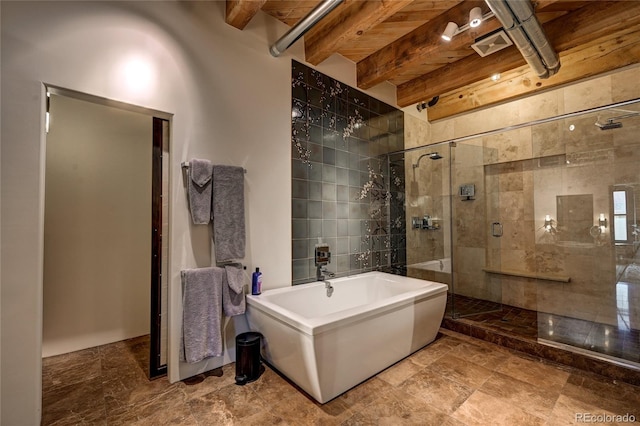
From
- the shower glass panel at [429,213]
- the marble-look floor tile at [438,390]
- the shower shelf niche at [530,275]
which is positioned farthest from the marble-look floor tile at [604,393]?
the shower glass panel at [429,213]

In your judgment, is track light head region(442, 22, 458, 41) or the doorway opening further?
track light head region(442, 22, 458, 41)

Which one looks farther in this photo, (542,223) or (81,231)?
(542,223)

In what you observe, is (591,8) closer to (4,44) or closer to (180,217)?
(180,217)

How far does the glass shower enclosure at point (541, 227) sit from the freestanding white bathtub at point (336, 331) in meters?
1.10

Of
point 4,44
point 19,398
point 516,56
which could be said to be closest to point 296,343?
point 19,398

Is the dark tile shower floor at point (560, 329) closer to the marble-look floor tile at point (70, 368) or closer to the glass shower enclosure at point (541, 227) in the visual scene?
the glass shower enclosure at point (541, 227)

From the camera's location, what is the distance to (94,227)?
2.66 metres

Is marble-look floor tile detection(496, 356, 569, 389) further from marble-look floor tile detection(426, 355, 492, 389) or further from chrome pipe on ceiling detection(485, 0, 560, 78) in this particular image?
chrome pipe on ceiling detection(485, 0, 560, 78)

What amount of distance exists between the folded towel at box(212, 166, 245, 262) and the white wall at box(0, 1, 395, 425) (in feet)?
0.42

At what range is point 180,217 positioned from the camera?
206cm

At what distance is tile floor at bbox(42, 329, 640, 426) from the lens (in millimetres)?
1668

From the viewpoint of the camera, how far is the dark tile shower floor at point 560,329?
2303 millimetres

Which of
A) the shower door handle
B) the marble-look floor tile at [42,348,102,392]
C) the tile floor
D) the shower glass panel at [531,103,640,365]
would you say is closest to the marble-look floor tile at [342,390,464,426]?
the tile floor

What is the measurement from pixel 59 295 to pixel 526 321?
4683 mm
